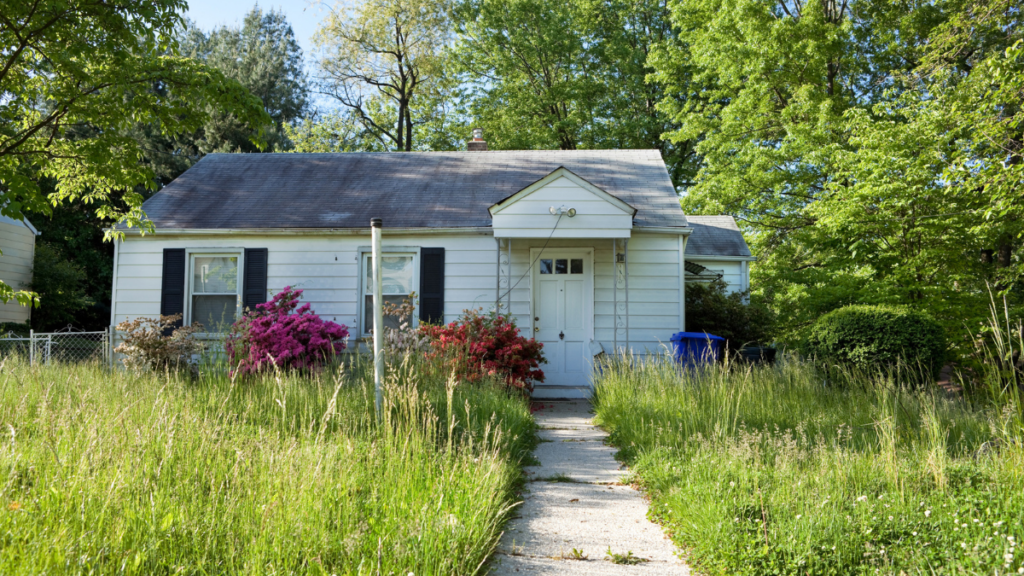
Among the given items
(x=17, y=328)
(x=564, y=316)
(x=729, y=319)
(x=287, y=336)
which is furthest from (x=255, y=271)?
(x=17, y=328)

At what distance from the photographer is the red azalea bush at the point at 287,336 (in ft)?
29.5

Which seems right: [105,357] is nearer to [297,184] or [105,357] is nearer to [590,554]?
[297,184]

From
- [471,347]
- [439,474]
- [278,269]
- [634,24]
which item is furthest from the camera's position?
[634,24]

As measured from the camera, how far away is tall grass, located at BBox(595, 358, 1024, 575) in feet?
10.6

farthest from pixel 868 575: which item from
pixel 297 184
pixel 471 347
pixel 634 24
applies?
pixel 634 24

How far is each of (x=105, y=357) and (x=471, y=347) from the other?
5718mm

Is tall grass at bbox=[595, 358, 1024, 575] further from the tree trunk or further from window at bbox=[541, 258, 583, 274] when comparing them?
the tree trunk

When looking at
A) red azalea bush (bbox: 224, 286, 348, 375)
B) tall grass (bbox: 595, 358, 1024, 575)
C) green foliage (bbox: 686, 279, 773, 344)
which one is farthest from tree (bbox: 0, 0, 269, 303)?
green foliage (bbox: 686, 279, 773, 344)

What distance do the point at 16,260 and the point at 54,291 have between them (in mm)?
1223

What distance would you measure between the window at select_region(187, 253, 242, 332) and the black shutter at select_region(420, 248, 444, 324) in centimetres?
332

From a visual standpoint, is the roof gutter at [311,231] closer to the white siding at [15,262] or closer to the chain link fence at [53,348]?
the chain link fence at [53,348]

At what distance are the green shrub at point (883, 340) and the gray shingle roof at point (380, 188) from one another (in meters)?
3.18

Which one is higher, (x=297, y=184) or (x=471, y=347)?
(x=297, y=184)

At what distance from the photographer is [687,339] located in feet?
32.9
